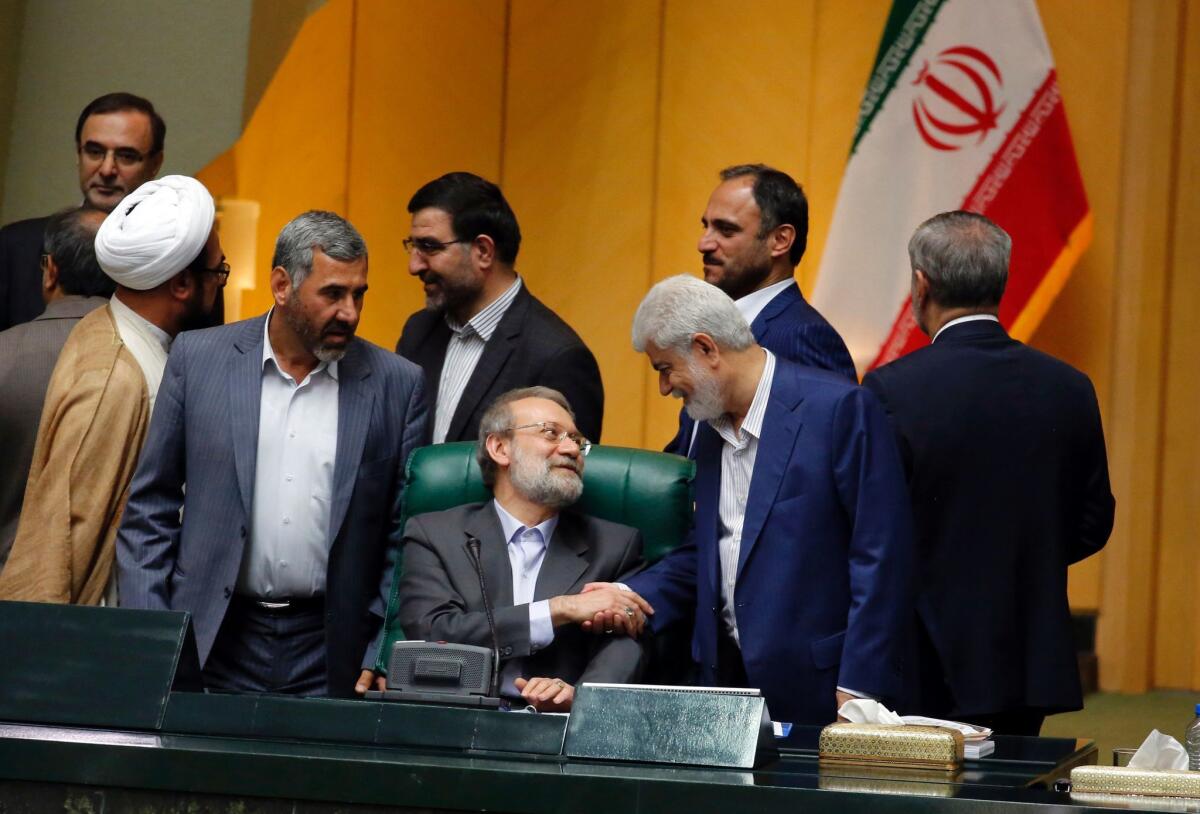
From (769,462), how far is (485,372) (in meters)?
1.12

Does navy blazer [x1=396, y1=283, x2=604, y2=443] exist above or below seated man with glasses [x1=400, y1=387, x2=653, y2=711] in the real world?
above

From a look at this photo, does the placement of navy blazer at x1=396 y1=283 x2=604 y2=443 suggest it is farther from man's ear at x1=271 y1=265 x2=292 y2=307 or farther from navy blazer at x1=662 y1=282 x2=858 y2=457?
man's ear at x1=271 y1=265 x2=292 y2=307

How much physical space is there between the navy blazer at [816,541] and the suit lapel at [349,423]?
0.86 m

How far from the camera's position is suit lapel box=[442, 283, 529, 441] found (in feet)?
14.5

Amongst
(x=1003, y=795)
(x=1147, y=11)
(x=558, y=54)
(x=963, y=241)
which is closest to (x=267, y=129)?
(x=558, y=54)

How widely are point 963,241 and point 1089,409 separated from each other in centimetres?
45

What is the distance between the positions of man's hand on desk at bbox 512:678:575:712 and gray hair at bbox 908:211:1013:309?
1.18 metres

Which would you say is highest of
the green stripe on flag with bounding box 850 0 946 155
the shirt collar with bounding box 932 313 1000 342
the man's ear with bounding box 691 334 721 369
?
the green stripe on flag with bounding box 850 0 946 155

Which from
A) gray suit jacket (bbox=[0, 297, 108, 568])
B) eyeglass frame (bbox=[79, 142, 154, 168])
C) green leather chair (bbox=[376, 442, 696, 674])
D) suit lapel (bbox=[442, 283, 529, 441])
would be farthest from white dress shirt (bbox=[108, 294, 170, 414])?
eyeglass frame (bbox=[79, 142, 154, 168])

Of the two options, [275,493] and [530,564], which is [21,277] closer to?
[275,493]

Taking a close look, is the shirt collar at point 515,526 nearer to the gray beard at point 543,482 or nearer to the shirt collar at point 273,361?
the gray beard at point 543,482

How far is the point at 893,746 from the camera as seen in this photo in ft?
8.86

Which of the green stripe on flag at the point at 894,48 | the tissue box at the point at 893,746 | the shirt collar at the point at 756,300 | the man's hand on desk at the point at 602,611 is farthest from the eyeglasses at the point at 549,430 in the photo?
the green stripe on flag at the point at 894,48

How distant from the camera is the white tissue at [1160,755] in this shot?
8.60 ft
